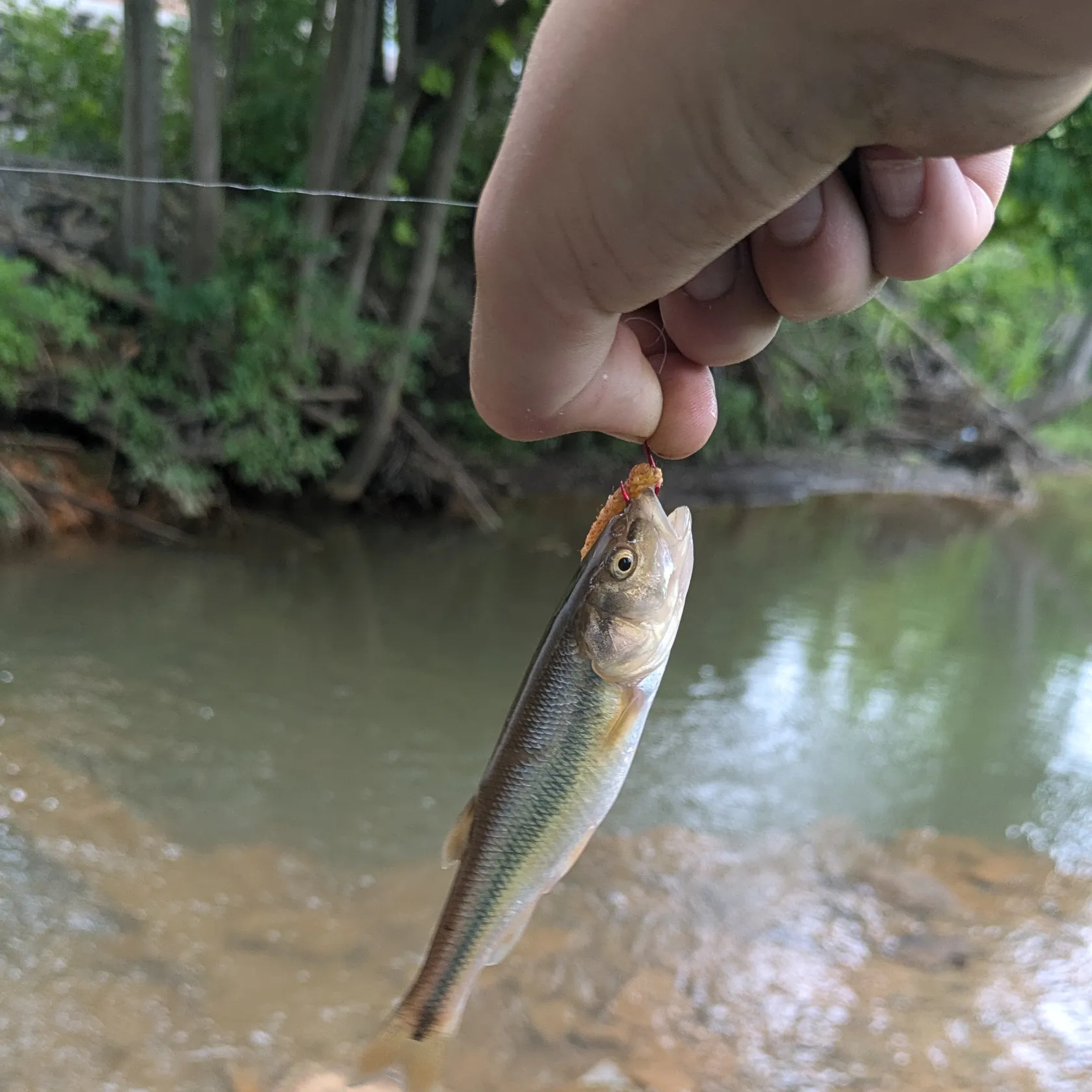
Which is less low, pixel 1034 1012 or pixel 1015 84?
pixel 1015 84

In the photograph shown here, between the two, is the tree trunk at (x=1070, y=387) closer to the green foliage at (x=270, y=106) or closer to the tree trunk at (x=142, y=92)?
the green foliage at (x=270, y=106)

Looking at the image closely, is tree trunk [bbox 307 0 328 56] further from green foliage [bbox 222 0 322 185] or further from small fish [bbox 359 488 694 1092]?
small fish [bbox 359 488 694 1092]

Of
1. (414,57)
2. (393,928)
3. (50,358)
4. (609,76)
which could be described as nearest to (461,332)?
(414,57)

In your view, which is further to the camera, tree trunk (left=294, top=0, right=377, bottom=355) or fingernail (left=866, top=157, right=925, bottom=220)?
tree trunk (left=294, top=0, right=377, bottom=355)

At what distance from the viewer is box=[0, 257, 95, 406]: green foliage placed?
6.12m

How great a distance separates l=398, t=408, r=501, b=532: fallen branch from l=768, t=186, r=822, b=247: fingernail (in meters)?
7.53

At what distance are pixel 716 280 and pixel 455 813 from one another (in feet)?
12.8

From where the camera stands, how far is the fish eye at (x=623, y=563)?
1.54 metres

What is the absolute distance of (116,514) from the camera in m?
7.05

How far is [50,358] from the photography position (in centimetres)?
661

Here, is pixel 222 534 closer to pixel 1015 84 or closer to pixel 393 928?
pixel 393 928

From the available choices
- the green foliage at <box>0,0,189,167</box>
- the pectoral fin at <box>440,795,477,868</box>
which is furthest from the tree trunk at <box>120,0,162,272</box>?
the pectoral fin at <box>440,795,477,868</box>

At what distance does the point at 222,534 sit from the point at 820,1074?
20.1 feet

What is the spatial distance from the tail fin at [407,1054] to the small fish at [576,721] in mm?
343
